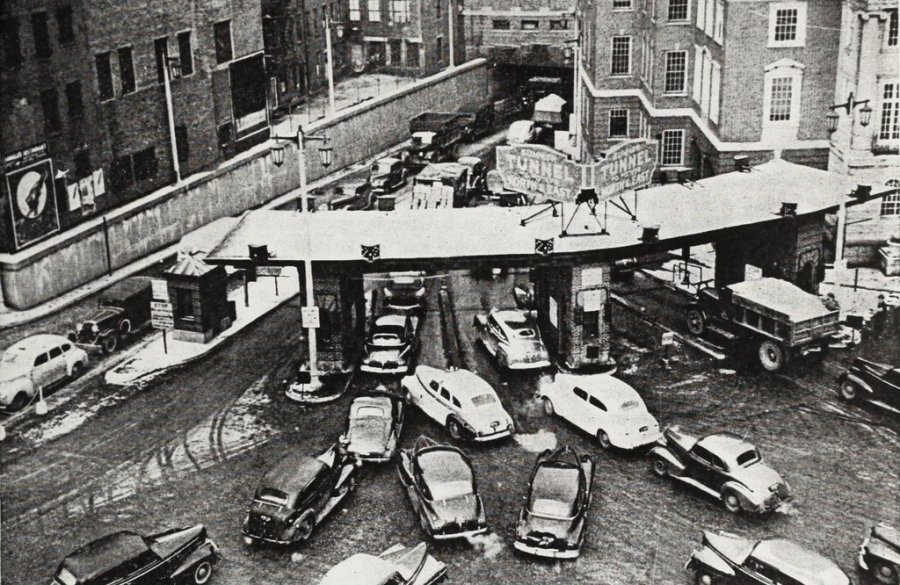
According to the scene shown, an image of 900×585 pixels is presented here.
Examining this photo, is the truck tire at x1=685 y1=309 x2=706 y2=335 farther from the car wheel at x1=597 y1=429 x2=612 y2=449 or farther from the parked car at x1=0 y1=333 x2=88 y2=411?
the parked car at x1=0 y1=333 x2=88 y2=411

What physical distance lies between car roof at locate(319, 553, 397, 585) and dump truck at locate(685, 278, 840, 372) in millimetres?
19340

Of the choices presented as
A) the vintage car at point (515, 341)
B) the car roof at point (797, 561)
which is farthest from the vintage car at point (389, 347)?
the car roof at point (797, 561)

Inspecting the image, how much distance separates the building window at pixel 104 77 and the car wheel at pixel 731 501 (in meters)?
37.7

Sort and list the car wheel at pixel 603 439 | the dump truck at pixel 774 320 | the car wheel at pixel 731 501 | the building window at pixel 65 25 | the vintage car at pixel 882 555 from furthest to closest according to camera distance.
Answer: the building window at pixel 65 25 → the dump truck at pixel 774 320 → the car wheel at pixel 603 439 → the car wheel at pixel 731 501 → the vintage car at pixel 882 555

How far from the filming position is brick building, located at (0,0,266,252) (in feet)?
158

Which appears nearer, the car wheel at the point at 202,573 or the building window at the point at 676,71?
the car wheel at the point at 202,573

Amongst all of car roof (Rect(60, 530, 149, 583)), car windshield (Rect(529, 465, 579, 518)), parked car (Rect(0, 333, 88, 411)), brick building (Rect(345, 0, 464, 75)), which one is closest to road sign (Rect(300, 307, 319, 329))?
parked car (Rect(0, 333, 88, 411))

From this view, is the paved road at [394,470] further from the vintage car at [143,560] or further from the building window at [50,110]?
the building window at [50,110]

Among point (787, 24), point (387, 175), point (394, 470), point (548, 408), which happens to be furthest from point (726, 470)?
point (387, 175)

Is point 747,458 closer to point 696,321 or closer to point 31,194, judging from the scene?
point 696,321

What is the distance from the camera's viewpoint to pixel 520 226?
145ft

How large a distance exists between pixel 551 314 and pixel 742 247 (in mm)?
9597

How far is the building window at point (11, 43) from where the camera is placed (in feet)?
152

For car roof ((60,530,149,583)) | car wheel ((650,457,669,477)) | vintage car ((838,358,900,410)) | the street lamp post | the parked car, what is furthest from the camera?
the parked car
